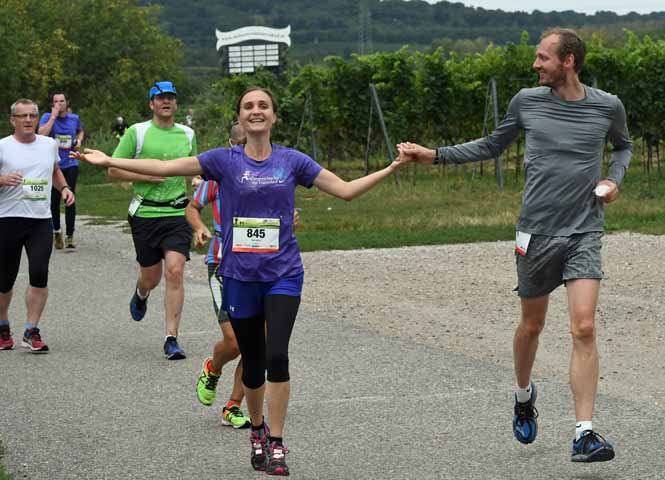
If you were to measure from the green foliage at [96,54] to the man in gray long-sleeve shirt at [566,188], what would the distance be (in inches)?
1843

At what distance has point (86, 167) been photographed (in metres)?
43.4

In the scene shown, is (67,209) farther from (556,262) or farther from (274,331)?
(556,262)

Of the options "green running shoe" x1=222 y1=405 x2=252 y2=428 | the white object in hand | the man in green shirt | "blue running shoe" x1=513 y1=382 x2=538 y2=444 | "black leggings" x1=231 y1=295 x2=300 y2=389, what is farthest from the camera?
the man in green shirt

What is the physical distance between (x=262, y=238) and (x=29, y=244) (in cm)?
460

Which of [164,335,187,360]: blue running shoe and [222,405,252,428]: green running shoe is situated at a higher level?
[222,405,252,428]: green running shoe

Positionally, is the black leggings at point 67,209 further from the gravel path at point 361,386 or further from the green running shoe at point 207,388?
the green running shoe at point 207,388

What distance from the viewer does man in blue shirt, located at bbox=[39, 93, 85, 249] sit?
59.5ft

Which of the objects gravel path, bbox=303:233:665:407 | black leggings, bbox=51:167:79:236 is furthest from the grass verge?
black leggings, bbox=51:167:79:236

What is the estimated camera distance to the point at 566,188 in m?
6.80

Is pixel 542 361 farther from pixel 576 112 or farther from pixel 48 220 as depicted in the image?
pixel 48 220

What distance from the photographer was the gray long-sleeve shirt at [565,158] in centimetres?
680

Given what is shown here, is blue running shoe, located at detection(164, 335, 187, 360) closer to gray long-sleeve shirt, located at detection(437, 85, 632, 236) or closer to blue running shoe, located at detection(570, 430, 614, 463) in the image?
gray long-sleeve shirt, located at detection(437, 85, 632, 236)

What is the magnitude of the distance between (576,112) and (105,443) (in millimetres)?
3051

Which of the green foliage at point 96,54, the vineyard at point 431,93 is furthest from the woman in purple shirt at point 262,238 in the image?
the green foliage at point 96,54
